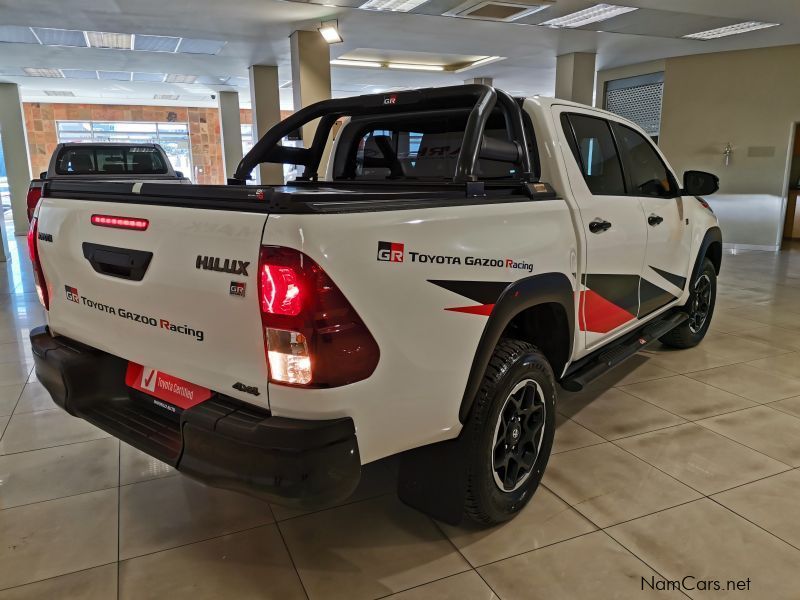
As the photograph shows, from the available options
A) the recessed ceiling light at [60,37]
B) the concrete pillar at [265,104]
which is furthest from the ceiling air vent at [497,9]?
the recessed ceiling light at [60,37]

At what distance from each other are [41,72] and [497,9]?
32.3ft

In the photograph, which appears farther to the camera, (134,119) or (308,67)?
(134,119)

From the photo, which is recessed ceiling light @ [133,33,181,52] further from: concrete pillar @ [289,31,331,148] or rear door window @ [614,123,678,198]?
rear door window @ [614,123,678,198]

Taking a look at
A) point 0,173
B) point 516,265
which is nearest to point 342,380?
point 516,265

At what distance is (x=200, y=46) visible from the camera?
9.55 m

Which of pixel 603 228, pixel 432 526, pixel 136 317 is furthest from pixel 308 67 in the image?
pixel 432 526

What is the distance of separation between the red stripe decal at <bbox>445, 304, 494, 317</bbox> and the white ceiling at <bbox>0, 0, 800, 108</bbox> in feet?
20.0

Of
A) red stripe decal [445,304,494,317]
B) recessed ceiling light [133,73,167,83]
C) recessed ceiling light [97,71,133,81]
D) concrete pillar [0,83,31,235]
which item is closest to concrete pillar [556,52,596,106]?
recessed ceiling light [133,73,167,83]

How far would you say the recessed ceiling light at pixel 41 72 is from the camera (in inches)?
458

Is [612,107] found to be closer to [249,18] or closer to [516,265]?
[249,18]

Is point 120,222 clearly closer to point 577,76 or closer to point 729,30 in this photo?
point 729,30

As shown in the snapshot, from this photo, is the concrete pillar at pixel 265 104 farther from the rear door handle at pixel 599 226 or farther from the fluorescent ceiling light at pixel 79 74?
the rear door handle at pixel 599 226

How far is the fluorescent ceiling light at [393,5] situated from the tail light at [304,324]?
6429 mm

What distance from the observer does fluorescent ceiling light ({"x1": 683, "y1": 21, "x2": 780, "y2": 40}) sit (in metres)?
8.34
